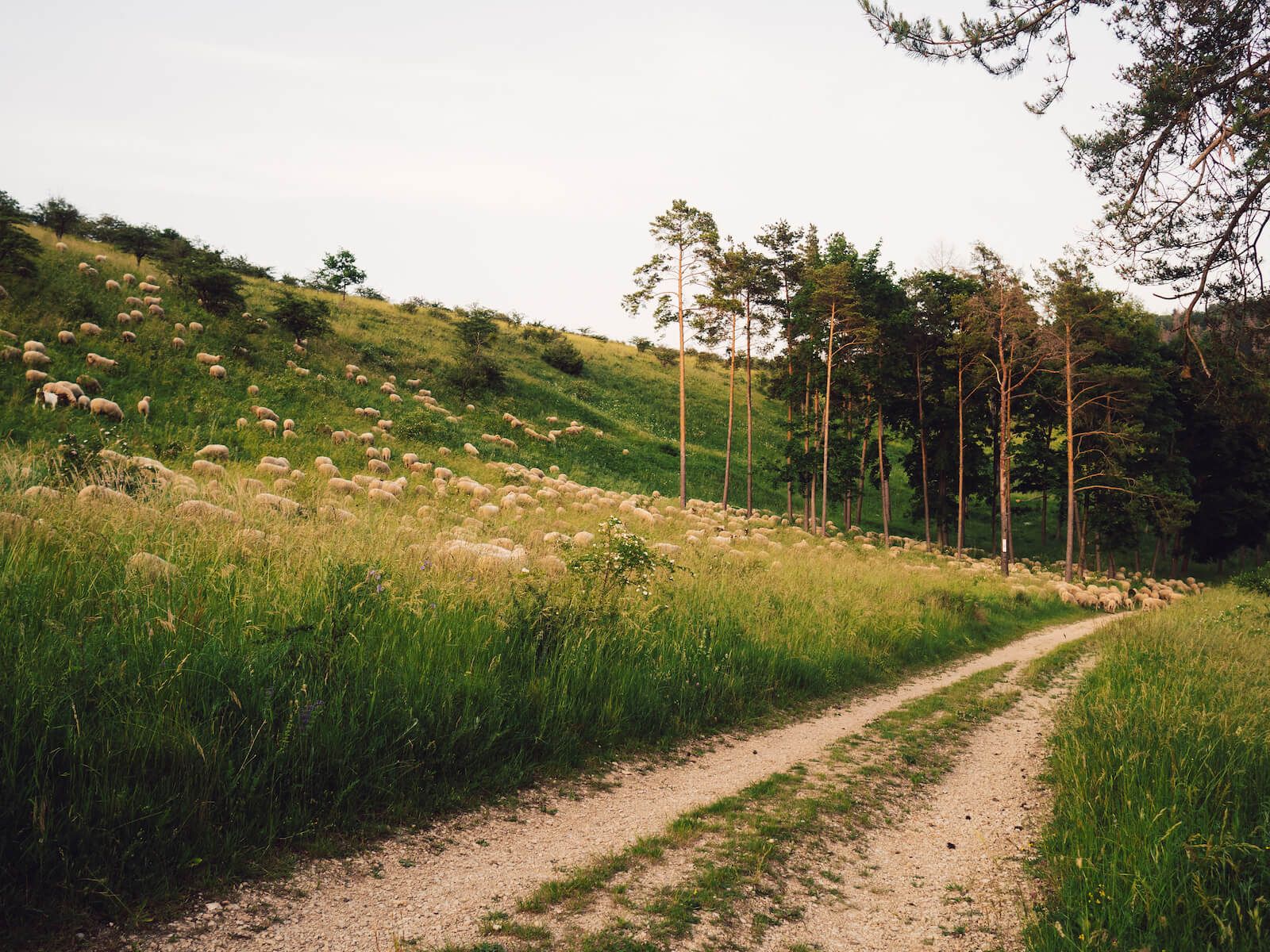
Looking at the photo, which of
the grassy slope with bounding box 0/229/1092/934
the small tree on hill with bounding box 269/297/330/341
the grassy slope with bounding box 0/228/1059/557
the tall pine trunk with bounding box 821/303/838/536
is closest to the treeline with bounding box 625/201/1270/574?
the tall pine trunk with bounding box 821/303/838/536

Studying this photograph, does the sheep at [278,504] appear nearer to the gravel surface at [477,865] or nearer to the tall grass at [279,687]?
the tall grass at [279,687]

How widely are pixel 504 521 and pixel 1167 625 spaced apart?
49.4ft

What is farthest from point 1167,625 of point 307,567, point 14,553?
point 14,553

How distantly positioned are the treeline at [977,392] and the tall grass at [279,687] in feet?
72.2

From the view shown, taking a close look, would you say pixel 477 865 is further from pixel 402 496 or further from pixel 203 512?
pixel 402 496

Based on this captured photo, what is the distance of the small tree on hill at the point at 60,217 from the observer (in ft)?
90.3

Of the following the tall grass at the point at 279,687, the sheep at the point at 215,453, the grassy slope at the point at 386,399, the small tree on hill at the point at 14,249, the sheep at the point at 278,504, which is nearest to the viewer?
the tall grass at the point at 279,687

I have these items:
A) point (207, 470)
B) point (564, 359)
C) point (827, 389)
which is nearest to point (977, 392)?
point (827, 389)

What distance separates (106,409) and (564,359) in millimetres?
39685

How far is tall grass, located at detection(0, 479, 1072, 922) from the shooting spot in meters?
3.05

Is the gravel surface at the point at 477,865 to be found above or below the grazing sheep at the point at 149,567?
below

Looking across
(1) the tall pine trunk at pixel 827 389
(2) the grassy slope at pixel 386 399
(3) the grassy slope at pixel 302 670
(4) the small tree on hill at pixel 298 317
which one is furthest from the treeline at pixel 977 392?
(3) the grassy slope at pixel 302 670

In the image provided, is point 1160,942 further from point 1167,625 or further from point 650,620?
point 1167,625

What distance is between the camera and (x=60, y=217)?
90.4ft
